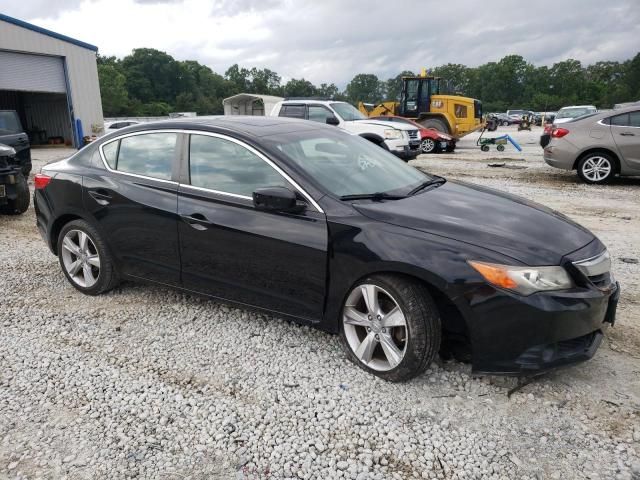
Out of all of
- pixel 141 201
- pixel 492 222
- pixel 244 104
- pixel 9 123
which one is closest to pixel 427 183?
pixel 492 222

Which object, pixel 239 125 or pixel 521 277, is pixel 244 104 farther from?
pixel 521 277

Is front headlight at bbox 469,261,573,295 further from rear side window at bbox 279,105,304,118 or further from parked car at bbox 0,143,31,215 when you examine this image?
rear side window at bbox 279,105,304,118

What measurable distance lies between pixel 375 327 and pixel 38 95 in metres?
30.9

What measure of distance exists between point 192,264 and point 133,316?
2.60 ft

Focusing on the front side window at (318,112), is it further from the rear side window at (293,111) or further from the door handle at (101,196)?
the door handle at (101,196)

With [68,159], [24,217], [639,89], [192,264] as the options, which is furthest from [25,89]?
[639,89]

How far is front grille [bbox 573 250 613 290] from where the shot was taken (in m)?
2.71

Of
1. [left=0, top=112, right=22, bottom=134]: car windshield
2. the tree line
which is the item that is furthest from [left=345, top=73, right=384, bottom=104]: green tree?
[left=0, top=112, right=22, bottom=134]: car windshield

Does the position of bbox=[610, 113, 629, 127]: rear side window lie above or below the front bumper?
above

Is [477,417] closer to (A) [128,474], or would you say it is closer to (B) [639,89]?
(A) [128,474]

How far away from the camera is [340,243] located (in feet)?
9.61

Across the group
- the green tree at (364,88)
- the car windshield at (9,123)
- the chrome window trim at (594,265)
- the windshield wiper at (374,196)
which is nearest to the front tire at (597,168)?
the chrome window trim at (594,265)

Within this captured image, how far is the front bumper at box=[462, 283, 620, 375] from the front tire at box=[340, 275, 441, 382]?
0.84 ft

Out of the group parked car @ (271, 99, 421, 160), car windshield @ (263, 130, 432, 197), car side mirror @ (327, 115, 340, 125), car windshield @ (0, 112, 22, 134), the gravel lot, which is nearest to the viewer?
the gravel lot
